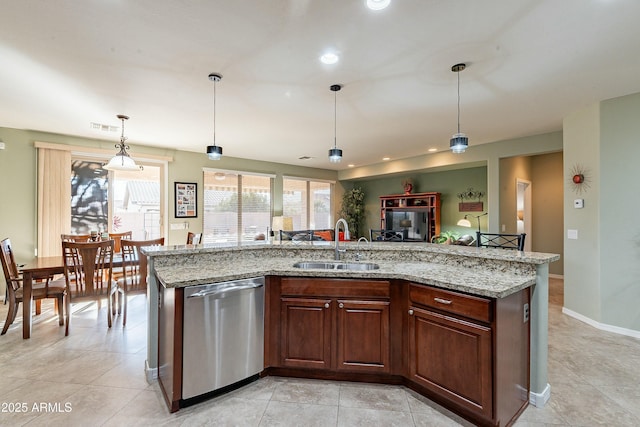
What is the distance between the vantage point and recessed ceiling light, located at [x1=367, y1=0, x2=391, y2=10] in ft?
5.92

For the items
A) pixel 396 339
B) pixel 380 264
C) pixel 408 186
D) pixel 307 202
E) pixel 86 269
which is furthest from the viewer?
pixel 307 202

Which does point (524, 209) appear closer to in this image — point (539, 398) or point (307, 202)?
point (307, 202)

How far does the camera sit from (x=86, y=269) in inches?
126

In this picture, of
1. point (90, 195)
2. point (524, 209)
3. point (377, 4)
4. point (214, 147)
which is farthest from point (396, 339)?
point (90, 195)

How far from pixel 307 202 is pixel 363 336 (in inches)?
242

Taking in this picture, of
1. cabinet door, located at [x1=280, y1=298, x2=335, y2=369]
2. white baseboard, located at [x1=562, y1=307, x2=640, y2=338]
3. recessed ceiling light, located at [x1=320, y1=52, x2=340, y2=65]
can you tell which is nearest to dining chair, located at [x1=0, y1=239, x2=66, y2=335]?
cabinet door, located at [x1=280, y1=298, x2=335, y2=369]

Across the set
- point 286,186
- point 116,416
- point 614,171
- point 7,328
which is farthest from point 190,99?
point 614,171

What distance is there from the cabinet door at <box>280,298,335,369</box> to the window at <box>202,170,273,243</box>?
4.66 m

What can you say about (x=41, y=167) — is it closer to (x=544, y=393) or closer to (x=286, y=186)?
(x=286, y=186)

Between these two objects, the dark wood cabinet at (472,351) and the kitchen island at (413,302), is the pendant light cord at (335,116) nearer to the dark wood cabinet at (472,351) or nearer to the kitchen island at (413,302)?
the kitchen island at (413,302)

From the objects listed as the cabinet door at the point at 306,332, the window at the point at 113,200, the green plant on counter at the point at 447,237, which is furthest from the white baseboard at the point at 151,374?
the green plant on counter at the point at 447,237

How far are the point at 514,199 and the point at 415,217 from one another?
2.26 metres

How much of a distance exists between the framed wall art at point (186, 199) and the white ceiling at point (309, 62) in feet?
5.75

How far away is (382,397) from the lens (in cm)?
213
